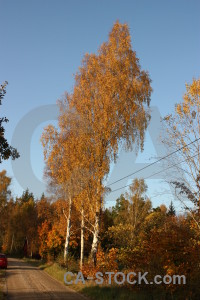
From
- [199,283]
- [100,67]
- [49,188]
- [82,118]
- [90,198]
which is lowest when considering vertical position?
[199,283]

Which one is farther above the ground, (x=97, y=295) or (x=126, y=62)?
(x=126, y=62)

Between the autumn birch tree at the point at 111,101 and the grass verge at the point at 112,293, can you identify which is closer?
the grass verge at the point at 112,293

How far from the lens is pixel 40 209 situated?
30109 mm

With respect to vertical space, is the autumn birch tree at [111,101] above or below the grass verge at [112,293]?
above

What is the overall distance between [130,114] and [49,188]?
1352 cm

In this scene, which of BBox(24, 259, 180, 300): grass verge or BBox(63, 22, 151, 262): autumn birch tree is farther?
BBox(63, 22, 151, 262): autumn birch tree

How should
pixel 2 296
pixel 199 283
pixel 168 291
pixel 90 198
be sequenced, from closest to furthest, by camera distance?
pixel 199 283 → pixel 168 291 → pixel 2 296 → pixel 90 198

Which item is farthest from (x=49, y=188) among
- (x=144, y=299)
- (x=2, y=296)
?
(x=144, y=299)

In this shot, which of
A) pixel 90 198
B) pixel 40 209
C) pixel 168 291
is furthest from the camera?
pixel 40 209

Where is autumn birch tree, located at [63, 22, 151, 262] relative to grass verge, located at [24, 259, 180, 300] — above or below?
above

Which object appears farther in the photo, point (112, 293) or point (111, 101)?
point (111, 101)

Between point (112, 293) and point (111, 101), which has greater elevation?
point (111, 101)

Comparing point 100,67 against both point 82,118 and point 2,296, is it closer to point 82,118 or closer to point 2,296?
point 82,118

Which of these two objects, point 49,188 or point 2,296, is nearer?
point 2,296
